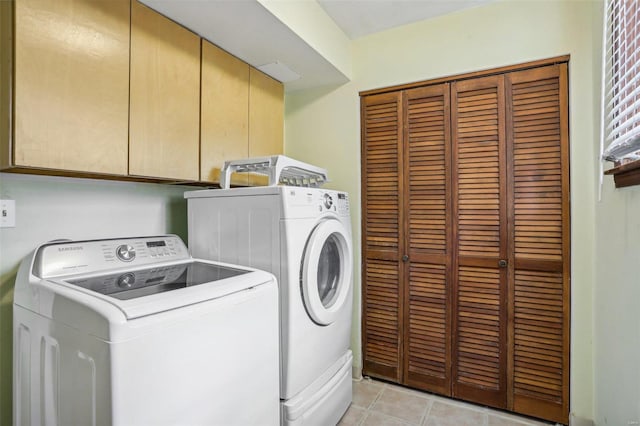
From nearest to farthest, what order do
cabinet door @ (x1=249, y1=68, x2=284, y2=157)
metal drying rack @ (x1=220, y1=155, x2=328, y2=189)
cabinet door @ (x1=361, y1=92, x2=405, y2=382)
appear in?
1. metal drying rack @ (x1=220, y1=155, x2=328, y2=189)
2. cabinet door @ (x1=249, y1=68, x2=284, y2=157)
3. cabinet door @ (x1=361, y1=92, x2=405, y2=382)

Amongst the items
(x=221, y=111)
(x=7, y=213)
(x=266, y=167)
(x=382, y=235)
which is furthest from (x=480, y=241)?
(x=7, y=213)

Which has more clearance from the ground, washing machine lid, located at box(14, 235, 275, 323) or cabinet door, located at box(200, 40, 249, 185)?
cabinet door, located at box(200, 40, 249, 185)

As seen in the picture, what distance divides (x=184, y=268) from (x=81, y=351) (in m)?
0.70

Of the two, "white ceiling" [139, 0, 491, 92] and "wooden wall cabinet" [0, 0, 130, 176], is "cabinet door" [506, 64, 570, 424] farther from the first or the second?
"wooden wall cabinet" [0, 0, 130, 176]

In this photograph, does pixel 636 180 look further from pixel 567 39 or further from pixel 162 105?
pixel 162 105

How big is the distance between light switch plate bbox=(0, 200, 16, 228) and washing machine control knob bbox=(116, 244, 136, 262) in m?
0.40

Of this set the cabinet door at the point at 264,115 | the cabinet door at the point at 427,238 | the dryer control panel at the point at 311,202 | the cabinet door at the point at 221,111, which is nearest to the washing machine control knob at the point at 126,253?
the cabinet door at the point at 221,111

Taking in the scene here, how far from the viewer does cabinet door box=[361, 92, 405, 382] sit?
227 centimetres

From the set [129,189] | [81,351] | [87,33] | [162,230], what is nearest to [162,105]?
[87,33]

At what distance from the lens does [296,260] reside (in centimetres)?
151

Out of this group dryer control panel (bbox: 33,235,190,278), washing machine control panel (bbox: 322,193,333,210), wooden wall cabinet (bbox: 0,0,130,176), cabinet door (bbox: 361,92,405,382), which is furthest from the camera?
cabinet door (bbox: 361,92,405,382)

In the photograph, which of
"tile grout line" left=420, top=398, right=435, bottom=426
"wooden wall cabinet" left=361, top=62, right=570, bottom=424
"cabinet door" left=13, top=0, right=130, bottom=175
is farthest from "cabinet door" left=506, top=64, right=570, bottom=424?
"cabinet door" left=13, top=0, right=130, bottom=175

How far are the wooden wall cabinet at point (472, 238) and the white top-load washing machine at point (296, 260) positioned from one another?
1.67 feet

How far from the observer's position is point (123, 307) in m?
0.85
